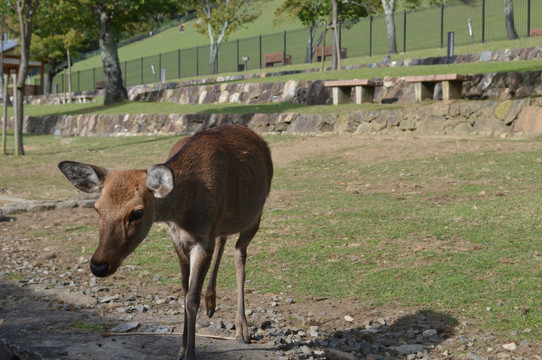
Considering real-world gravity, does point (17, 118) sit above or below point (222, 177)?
above

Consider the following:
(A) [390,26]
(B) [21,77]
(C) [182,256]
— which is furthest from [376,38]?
(C) [182,256]

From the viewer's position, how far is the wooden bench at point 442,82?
1622cm

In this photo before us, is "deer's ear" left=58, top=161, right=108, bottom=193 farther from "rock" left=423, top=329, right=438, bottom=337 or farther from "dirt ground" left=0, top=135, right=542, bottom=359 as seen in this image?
"rock" left=423, top=329, right=438, bottom=337

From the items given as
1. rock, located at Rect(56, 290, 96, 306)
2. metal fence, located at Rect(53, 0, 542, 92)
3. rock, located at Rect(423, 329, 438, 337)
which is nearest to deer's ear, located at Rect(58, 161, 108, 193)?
rock, located at Rect(56, 290, 96, 306)

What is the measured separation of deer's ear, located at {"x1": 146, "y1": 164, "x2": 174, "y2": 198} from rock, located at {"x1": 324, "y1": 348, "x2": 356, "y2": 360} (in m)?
1.71

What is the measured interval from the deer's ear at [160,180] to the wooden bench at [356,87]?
15.0 meters

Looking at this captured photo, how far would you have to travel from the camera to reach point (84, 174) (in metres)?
4.21

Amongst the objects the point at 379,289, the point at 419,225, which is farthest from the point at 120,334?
the point at 419,225

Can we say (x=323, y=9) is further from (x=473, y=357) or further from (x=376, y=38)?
(x=473, y=357)

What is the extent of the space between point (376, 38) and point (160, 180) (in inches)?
2260

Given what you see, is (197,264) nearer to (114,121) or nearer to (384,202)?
(384,202)

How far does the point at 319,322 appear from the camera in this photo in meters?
5.80

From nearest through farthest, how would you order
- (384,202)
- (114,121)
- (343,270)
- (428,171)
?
(343,270), (384,202), (428,171), (114,121)

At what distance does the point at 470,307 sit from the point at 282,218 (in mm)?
4013
